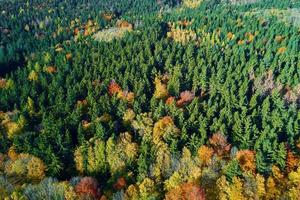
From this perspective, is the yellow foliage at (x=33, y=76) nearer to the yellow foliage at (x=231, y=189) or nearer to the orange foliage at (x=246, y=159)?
the orange foliage at (x=246, y=159)

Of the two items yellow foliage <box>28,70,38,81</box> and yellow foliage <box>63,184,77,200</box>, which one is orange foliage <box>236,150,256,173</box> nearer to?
yellow foliage <box>63,184,77,200</box>

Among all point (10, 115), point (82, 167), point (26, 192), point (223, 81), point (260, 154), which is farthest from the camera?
point (223, 81)

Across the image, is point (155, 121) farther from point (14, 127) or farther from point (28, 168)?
point (14, 127)

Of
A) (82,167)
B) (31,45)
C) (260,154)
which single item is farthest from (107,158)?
(31,45)

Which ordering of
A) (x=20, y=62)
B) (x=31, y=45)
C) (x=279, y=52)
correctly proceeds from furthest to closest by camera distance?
1. (x=31, y=45)
2. (x=20, y=62)
3. (x=279, y=52)

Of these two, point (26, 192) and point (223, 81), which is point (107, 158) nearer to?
point (26, 192)

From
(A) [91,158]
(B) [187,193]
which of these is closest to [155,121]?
(A) [91,158]

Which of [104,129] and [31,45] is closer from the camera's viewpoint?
[104,129]

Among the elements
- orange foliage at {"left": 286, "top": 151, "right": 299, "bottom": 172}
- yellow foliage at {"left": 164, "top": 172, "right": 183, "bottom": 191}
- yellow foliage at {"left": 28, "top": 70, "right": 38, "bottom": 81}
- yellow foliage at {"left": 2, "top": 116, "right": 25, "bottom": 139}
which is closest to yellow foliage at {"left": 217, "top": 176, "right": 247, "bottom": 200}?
yellow foliage at {"left": 164, "top": 172, "right": 183, "bottom": 191}
